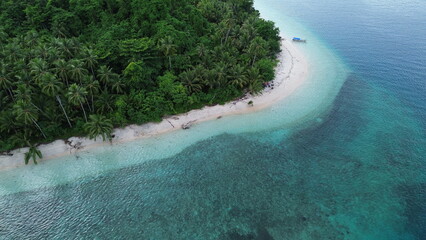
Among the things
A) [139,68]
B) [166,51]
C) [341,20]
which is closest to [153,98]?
[139,68]

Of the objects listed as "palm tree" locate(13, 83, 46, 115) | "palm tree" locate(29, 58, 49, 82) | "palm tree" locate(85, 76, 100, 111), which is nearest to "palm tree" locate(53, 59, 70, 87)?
"palm tree" locate(29, 58, 49, 82)

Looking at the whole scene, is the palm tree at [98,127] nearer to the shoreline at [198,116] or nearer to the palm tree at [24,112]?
the shoreline at [198,116]

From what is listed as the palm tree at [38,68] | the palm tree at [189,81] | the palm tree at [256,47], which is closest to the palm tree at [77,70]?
the palm tree at [38,68]

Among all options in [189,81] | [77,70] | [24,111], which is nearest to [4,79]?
[24,111]

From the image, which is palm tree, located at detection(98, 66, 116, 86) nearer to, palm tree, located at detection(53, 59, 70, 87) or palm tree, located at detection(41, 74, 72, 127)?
palm tree, located at detection(53, 59, 70, 87)

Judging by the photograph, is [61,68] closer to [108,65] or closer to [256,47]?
[108,65]
